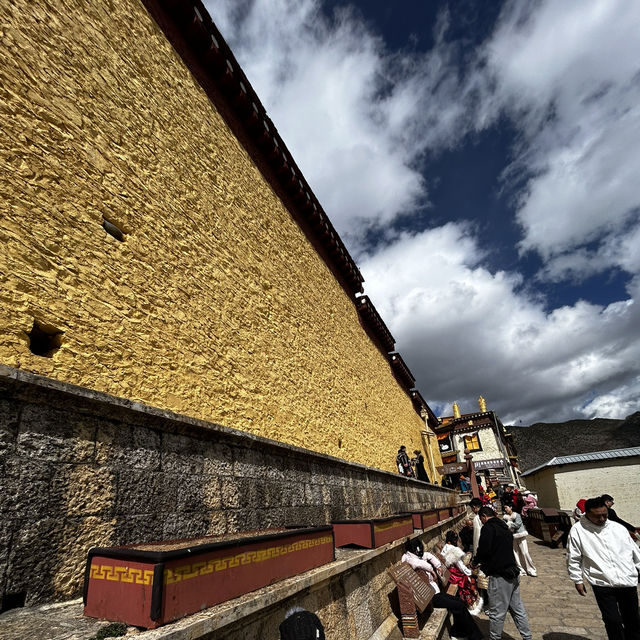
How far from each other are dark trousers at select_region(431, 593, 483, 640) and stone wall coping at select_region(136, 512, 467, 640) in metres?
2.66

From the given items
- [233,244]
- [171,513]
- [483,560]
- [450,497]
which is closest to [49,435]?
[171,513]

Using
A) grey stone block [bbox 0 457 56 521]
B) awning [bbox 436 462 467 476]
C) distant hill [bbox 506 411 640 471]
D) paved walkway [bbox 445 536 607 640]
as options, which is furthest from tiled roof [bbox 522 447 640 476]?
distant hill [bbox 506 411 640 471]

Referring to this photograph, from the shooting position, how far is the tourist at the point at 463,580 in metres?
6.60

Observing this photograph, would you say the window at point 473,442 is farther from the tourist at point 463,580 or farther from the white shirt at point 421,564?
the white shirt at point 421,564

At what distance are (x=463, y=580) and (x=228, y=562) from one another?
20.5 ft

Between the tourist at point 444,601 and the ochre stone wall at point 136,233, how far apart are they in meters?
2.51

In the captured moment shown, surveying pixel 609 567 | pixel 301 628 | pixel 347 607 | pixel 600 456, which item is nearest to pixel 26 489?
pixel 301 628

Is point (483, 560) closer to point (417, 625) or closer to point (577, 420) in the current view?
point (417, 625)

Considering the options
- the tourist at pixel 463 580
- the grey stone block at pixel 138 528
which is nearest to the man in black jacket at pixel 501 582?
the tourist at pixel 463 580

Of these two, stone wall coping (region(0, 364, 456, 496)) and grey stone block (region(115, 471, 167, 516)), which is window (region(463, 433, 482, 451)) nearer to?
stone wall coping (region(0, 364, 456, 496))

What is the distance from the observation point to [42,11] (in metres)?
3.61

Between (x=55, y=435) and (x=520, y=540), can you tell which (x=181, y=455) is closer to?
(x=55, y=435)

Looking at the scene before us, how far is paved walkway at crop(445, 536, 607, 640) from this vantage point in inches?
207

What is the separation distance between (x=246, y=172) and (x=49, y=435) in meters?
6.22
